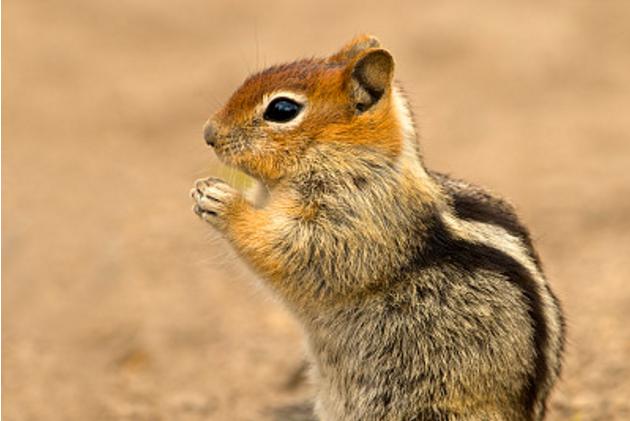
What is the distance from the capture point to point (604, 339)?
17.7 feet

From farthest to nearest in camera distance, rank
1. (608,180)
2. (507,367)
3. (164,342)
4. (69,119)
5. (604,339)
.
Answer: (69,119) → (608,180) → (164,342) → (604,339) → (507,367)

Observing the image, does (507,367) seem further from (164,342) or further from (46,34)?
(46,34)

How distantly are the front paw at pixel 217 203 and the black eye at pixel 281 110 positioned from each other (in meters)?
0.34

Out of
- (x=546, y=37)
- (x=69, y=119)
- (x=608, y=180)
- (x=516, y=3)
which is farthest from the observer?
(x=516, y=3)

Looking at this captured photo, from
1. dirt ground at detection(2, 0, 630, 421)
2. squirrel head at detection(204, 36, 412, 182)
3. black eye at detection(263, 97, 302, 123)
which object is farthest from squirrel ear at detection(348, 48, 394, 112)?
dirt ground at detection(2, 0, 630, 421)

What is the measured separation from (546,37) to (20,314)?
20.4ft

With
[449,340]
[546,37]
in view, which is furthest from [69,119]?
[449,340]

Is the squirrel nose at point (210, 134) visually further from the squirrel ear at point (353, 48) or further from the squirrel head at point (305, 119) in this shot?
the squirrel ear at point (353, 48)

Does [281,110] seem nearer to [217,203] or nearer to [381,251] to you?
[217,203]

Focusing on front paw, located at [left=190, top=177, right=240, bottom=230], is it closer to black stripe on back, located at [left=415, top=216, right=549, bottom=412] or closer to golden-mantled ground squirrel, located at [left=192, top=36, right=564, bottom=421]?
golden-mantled ground squirrel, located at [left=192, top=36, right=564, bottom=421]

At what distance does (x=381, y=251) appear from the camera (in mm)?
3629

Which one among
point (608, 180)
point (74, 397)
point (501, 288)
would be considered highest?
point (608, 180)

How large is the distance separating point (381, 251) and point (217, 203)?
27.1 inches

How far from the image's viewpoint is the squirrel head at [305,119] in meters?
3.63
